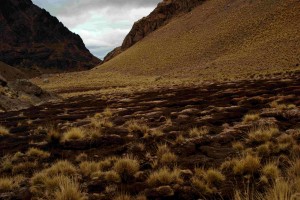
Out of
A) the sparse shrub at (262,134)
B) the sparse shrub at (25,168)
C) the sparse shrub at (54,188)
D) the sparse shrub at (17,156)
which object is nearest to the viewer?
the sparse shrub at (54,188)

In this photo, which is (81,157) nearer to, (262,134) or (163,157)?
(163,157)

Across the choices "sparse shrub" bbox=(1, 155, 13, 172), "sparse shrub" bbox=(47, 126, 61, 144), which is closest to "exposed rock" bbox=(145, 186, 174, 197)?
"sparse shrub" bbox=(1, 155, 13, 172)

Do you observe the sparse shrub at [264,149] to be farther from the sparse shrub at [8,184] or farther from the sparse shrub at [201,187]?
the sparse shrub at [8,184]

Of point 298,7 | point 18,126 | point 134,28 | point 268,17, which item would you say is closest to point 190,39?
point 268,17

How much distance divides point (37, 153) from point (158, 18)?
4893 inches

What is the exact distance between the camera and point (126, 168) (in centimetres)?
865

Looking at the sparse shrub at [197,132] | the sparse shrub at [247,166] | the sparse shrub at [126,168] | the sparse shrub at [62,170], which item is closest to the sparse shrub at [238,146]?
the sparse shrub at [247,166]

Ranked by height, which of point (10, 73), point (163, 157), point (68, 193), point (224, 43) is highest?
point (224, 43)

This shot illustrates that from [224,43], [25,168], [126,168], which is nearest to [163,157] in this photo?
[126,168]

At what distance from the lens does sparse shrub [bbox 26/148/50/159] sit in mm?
10938

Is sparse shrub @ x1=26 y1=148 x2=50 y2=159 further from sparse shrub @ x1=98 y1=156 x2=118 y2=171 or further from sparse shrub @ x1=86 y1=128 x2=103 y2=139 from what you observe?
sparse shrub @ x1=98 y1=156 x2=118 y2=171

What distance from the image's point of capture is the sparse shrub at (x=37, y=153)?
1094 centimetres

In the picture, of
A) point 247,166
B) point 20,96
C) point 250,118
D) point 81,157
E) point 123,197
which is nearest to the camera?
point 123,197

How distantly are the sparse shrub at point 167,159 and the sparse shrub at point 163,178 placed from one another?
1233mm
